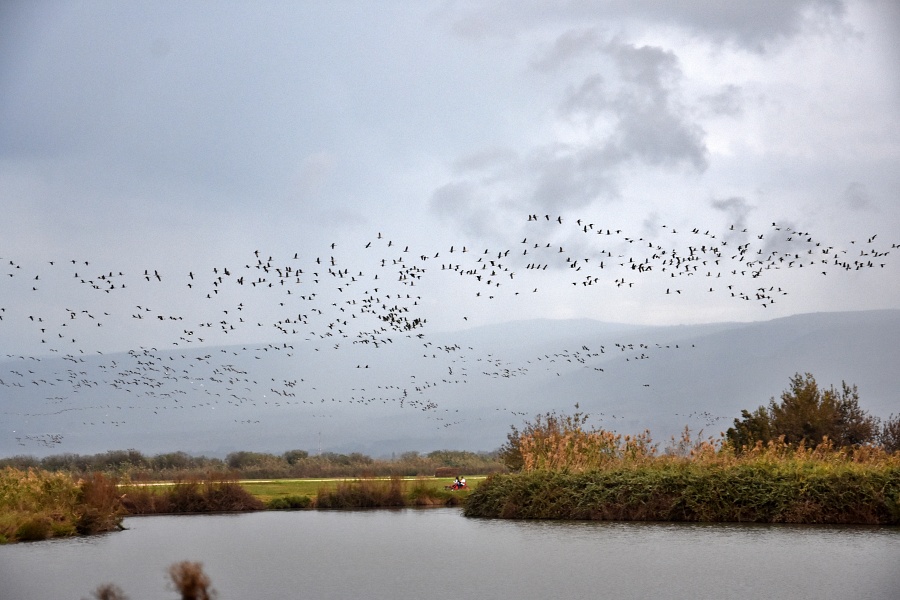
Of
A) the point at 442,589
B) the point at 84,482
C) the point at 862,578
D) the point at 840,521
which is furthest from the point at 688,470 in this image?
the point at 84,482

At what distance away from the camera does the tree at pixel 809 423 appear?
49000 mm

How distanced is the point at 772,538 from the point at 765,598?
9.44 m

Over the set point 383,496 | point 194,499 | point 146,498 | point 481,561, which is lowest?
point 481,561

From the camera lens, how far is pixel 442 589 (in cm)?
2097

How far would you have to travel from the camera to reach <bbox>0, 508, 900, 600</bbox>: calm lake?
20.6 meters

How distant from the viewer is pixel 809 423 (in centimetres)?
4900

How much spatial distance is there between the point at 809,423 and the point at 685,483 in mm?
18230

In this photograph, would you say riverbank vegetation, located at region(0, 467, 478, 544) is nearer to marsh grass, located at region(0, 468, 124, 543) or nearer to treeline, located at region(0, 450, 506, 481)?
marsh grass, located at region(0, 468, 124, 543)

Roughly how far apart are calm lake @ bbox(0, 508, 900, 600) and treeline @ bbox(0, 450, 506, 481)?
33632mm

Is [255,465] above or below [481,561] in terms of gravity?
above

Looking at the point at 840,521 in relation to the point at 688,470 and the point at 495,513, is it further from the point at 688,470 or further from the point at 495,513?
the point at 495,513

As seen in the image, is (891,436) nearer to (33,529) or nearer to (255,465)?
(33,529)

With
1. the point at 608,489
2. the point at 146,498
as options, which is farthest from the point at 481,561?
the point at 146,498

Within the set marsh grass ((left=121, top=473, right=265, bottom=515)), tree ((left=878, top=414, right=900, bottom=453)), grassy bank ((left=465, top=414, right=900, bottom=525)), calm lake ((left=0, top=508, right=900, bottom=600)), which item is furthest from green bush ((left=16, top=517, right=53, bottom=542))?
tree ((left=878, top=414, right=900, bottom=453))
